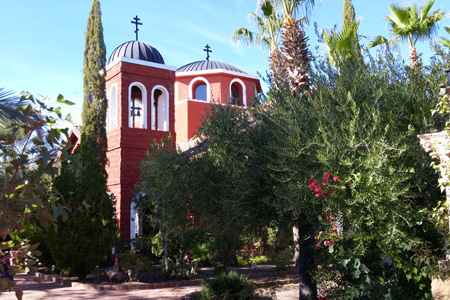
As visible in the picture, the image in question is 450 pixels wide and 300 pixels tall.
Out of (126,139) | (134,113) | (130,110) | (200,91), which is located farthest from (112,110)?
(200,91)

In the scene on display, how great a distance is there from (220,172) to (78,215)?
6769 millimetres

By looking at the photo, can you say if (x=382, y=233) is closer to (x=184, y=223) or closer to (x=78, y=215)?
(x=184, y=223)

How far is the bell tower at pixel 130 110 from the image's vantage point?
53.4 ft

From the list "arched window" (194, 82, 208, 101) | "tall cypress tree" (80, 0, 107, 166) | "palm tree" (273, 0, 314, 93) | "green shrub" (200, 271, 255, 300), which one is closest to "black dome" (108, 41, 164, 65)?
"tall cypress tree" (80, 0, 107, 166)

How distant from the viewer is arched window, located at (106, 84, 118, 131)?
1753cm

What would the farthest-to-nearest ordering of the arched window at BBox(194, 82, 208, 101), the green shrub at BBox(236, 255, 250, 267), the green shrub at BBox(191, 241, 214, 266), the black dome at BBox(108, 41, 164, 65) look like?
the arched window at BBox(194, 82, 208, 101) → the black dome at BBox(108, 41, 164, 65) → the green shrub at BBox(236, 255, 250, 267) → the green shrub at BBox(191, 241, 214, 266)

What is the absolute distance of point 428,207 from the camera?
6.48m

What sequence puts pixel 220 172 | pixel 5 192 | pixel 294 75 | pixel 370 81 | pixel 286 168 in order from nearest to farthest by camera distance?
pixel 5 192, pixel 286 168, pixel 370 81, pixel 220 172, pixel 294 75

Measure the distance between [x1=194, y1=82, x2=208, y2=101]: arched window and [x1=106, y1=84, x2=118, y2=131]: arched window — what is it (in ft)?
18.5

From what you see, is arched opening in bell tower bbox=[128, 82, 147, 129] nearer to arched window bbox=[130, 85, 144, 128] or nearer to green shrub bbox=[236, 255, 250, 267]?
arched window bbox=[130, 85, 144, 128]

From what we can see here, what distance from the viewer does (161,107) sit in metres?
18.4

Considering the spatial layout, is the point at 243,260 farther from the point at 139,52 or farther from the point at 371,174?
the point at 371,174

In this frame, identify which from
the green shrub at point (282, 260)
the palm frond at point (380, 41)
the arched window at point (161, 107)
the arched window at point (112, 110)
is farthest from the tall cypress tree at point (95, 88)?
the palm frond at point (380, 41)

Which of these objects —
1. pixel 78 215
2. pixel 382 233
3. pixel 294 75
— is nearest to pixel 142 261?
pixel 78 215
